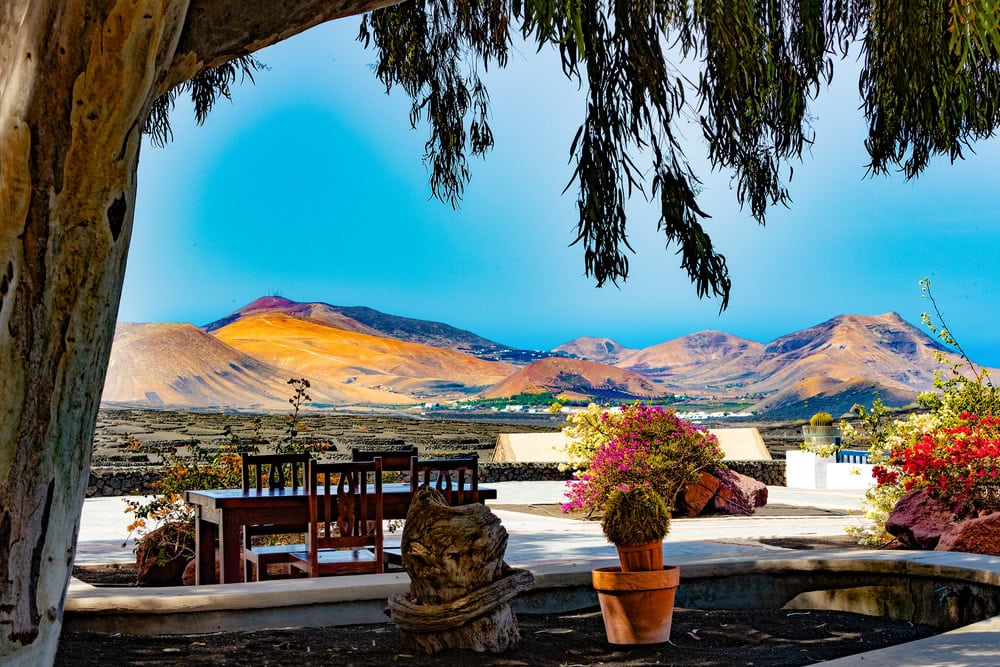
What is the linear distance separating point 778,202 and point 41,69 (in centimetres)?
488

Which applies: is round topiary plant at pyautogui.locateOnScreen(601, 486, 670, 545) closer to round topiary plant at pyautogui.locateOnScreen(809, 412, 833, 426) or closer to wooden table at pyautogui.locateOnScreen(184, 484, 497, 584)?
wooden table at pyautogui.locateOnScreen(184, 484, 497, 584)

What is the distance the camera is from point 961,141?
21.1 feet

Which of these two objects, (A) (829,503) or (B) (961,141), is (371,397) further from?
(B) (961,141)

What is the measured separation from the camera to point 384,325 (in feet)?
134

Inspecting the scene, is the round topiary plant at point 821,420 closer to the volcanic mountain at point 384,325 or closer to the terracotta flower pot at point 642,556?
the terracotta flower pot at point 642,556

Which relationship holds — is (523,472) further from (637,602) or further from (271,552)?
(637,602)

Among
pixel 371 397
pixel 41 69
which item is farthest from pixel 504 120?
pixel 41 69

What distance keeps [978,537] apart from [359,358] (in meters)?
30.7

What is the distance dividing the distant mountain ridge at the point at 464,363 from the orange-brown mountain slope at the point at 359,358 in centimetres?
6

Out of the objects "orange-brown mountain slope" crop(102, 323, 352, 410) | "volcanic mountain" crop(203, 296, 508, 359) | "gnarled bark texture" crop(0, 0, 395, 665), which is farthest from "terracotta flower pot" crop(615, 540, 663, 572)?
"volcanic mountain" crop(203, 296, 508, 359)

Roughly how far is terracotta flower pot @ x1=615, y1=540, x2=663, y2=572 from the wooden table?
5.59 feet

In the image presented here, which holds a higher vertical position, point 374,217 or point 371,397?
point 374,217

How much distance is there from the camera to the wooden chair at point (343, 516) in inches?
227

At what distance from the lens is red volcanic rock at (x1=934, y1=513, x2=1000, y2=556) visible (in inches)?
275
